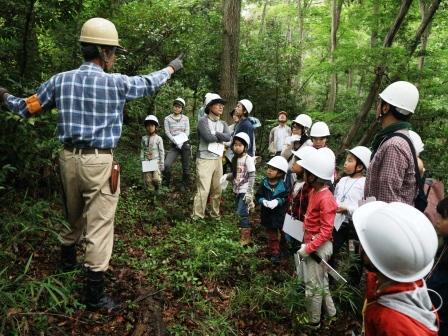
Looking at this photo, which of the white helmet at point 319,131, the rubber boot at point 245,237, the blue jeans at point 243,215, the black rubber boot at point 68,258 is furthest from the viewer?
the white helmet at point 319,131

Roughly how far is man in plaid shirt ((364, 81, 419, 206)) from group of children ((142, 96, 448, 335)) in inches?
15.0

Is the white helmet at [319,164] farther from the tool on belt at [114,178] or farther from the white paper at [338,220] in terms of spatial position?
the tool on belt at [114,178]

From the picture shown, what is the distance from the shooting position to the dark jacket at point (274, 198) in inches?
205

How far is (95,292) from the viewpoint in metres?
3.35

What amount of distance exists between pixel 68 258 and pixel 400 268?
312 cm

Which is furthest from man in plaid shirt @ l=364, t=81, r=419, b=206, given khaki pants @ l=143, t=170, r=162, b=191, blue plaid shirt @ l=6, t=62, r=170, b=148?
khaki pants @ l=143, t=170, r=162, b=191

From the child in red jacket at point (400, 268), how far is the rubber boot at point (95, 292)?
2370 millimetres

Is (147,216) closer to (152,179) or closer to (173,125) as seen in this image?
(152,179)

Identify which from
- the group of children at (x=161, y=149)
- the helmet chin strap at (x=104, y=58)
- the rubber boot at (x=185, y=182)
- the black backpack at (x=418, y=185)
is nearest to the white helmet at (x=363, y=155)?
the black backpack at (x=418, y=185)

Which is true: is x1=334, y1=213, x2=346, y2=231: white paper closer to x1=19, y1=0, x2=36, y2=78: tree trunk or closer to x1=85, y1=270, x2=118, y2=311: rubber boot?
x1=85, y1=270, x2=118, y2=311: rubber boot

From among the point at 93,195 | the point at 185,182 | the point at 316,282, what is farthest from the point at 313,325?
the point at 185,182

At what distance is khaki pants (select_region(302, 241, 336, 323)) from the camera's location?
3.85 metres

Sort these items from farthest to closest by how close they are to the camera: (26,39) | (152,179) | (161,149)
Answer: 1. (161,149)
2. (152,179)
3. (26,39)

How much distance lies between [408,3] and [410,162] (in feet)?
19.7
